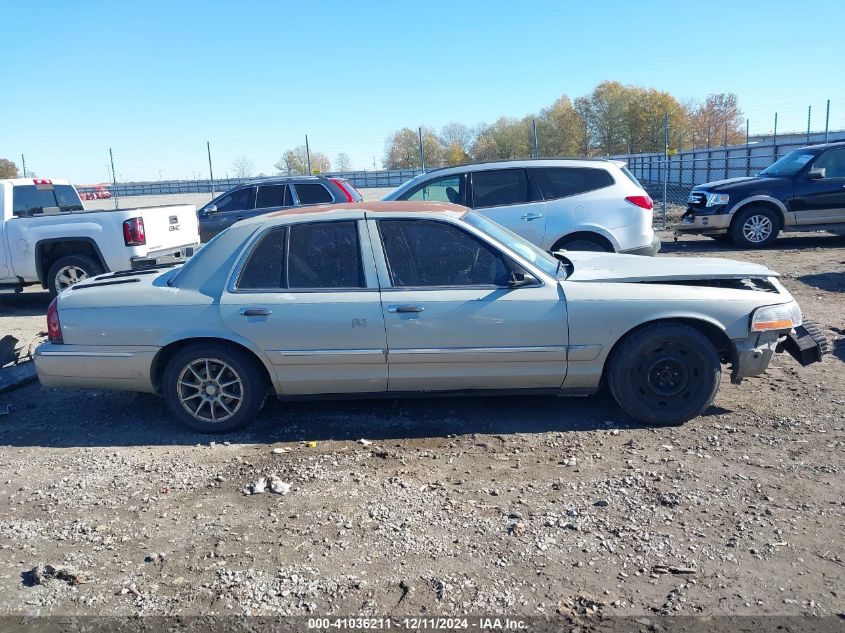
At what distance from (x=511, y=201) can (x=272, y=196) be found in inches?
244

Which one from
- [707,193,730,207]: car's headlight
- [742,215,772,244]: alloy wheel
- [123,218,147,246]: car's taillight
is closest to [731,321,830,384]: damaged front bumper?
[123,218,147,246]: car's taillight

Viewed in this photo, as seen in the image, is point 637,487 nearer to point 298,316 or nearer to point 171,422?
point 298,316

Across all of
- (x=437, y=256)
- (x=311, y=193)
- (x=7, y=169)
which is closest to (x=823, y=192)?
(x=311, y=193)

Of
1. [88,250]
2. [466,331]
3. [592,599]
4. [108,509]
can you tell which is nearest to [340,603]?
[592,599]

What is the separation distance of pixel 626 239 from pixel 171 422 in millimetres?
5766

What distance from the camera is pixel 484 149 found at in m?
33.2

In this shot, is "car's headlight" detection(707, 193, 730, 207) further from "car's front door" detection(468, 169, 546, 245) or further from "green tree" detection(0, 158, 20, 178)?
"green tree" detection(0, 158, 20, 178)

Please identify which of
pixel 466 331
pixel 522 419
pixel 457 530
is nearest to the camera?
pixel 457 530

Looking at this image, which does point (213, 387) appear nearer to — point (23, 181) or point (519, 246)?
point (519, 246)

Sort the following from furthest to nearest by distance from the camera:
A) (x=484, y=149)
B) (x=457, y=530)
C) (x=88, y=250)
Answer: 1. (x=484, y=149)
2. (x=88, y=250)
3. (x=457, y=530)

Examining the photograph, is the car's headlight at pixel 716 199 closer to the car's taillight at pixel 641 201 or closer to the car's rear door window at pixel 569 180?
the car's taillight at pixel 641 201

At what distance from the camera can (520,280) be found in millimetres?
4910

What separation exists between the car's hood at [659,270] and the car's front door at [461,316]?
0.47 metres

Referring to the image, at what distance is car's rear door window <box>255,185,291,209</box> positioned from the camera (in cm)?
1352
